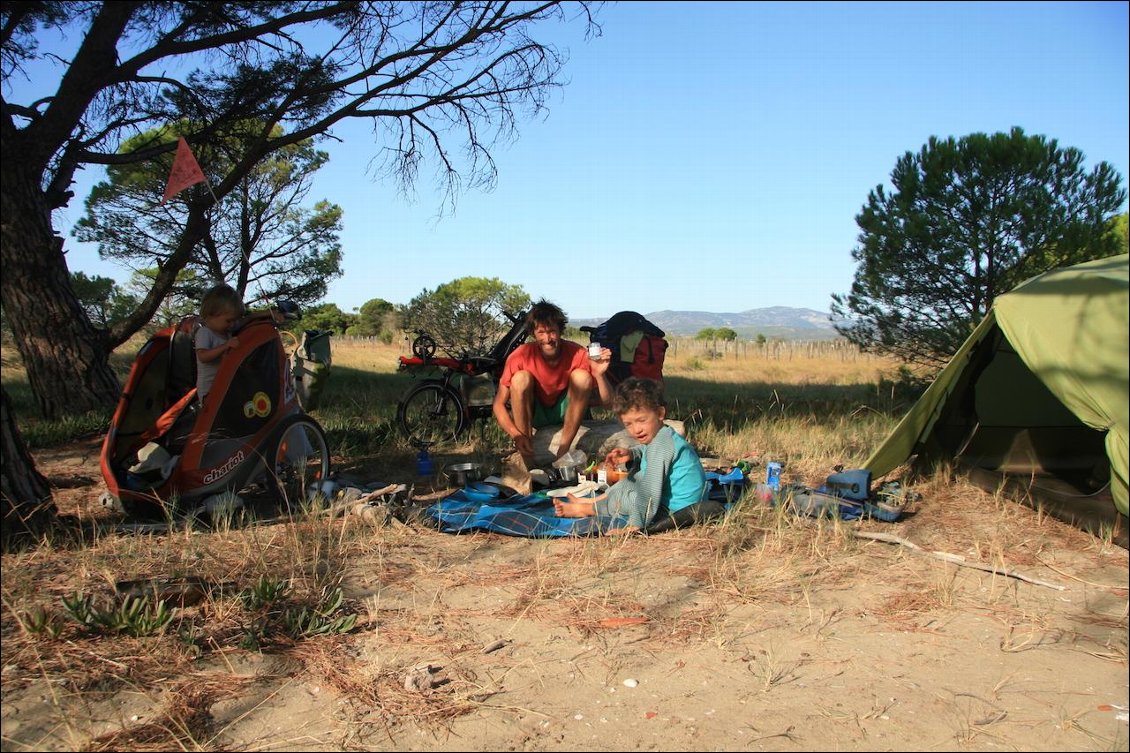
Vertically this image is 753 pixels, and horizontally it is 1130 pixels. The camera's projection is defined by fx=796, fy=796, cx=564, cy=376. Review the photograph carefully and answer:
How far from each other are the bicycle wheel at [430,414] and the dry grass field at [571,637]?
2531mm

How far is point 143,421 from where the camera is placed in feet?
15.4

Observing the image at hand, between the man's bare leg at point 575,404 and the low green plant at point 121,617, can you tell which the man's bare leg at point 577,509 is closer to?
the man's bare leg at point 575,404

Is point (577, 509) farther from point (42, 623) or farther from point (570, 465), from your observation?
point (42, 623)

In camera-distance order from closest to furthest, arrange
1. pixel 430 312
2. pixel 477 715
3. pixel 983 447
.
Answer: pixel 477 715 → pixel 983 447 → pixel 430 312

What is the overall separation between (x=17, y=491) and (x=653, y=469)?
10.5 ft

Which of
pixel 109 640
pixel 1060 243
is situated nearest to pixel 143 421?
pixel 109 640

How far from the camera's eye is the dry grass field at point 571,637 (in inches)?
98.1

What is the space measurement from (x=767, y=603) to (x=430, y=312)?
376 inches

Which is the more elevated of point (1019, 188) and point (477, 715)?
point (1019, 188)

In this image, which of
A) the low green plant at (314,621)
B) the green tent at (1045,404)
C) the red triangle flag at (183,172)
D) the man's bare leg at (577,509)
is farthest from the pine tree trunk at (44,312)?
the green tent at (1045,404)

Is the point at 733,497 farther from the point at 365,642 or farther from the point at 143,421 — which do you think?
the point at 143,421

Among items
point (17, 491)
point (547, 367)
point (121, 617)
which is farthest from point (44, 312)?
point (121, 617)

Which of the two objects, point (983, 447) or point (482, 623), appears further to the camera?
point (983, 447)

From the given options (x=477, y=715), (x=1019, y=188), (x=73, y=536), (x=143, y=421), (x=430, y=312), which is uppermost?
(x=1019, y=188)
